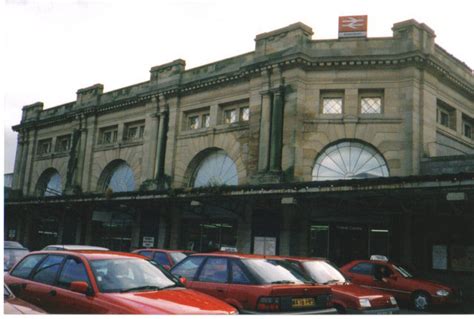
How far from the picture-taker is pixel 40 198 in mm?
29922

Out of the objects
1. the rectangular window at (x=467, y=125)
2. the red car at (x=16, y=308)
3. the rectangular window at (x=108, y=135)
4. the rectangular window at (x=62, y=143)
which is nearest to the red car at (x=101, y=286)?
the red car at (x=16, y=308)

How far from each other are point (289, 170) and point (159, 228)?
9.14 m

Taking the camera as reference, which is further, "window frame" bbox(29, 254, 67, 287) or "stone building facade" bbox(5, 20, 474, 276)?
"stone building facade" bbox(5, 20, 474, 276)

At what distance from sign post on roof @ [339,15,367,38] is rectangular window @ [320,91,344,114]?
9.10ft

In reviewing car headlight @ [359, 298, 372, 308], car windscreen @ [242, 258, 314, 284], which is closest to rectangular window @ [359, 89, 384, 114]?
car headlight @ [359, 298, 372, 308]

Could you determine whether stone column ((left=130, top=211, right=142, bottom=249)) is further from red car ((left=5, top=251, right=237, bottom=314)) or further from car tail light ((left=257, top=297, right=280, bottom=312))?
car tail light ((left=257, top=297, right=280, bottom=312))

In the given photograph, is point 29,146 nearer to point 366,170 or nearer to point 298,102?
point 298,102

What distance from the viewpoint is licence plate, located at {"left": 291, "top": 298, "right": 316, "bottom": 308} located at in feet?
25.8

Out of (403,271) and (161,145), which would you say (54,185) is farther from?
(403,271)

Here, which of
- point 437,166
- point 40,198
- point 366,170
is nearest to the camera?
point 437,166

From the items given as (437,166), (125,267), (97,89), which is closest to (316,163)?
(437,166)

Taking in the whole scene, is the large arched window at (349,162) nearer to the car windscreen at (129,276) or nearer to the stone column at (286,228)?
the stone column at (286,228)

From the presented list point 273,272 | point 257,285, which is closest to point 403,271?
point 273,272

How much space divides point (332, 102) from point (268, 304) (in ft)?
57.0
